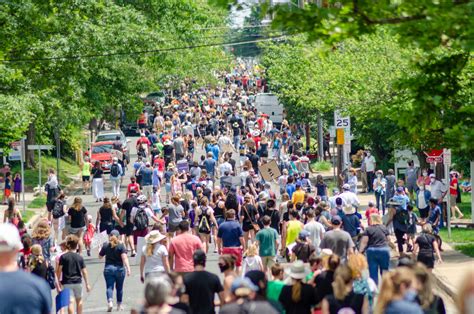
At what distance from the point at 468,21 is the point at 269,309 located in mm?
4955

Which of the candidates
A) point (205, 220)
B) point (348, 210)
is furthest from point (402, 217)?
Answer: point (205, 220)

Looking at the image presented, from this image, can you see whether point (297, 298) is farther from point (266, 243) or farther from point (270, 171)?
point (270, 171)

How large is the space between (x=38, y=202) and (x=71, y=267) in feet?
77.4

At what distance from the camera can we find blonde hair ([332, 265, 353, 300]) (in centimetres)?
1273

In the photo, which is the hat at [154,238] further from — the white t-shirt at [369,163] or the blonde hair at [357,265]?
the white t-shirt at [369,163]

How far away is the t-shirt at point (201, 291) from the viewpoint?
A: 14.0 metres

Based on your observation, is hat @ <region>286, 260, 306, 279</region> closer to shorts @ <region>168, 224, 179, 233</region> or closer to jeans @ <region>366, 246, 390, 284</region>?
jeans @ <region>366, 246, 390, 284</region>

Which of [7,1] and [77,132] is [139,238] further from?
[77,132]

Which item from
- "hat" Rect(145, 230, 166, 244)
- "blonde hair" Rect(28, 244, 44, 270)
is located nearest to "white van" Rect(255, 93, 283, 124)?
"hat" Rect(145, 230, 166, 244)

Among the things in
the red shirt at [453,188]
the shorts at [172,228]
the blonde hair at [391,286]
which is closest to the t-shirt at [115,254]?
the shorts at [172,228]

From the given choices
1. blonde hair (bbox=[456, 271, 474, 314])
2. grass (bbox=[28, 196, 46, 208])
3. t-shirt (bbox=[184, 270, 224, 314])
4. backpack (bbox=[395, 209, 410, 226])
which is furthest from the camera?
grass (bbox=[28, 196, 46, 208])

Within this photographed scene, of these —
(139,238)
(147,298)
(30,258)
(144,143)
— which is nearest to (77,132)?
(144,143)

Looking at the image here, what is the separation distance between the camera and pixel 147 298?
405 inches

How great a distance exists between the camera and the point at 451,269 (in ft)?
80.1
